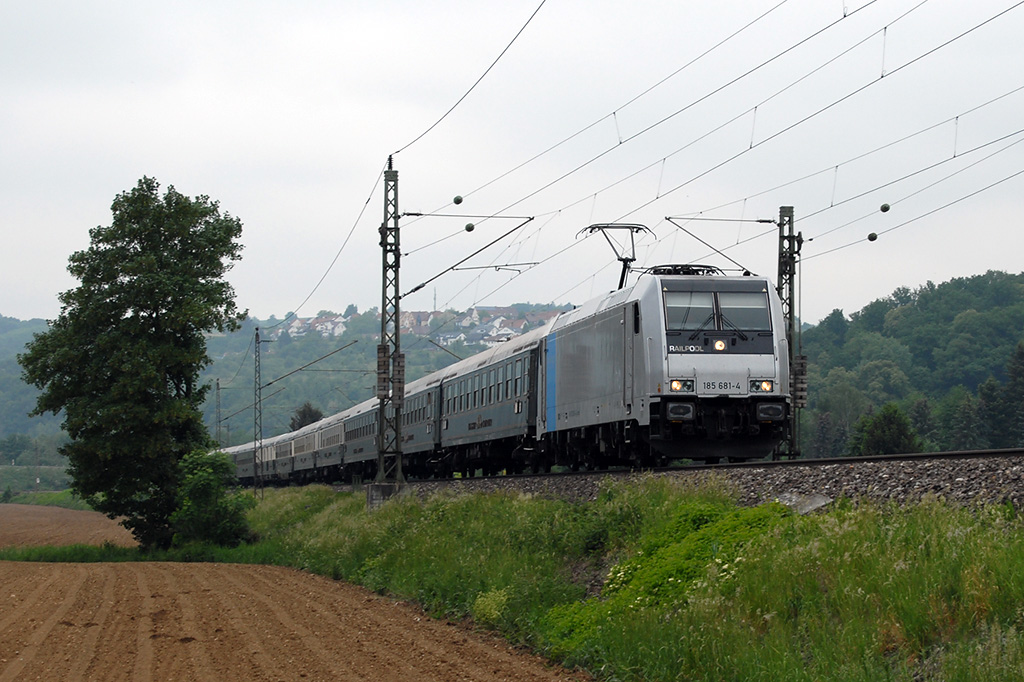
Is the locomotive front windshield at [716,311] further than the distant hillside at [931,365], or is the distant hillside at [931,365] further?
the distant hillside at [931,365]

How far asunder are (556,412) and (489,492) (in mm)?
3510

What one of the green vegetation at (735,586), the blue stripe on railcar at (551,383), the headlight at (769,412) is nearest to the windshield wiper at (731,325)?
the headlight at (769,412)

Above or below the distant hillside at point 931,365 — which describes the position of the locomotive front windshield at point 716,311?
below

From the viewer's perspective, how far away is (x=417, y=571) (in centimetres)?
1884

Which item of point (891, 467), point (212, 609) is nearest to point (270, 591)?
point (212, 609)

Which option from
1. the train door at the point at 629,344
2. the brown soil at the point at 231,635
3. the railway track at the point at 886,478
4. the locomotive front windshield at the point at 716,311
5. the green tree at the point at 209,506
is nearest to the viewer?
the railway track at the point at 886,478

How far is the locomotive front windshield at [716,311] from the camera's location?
1933 cm

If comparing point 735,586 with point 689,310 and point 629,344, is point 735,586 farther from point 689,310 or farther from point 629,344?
point 629,344

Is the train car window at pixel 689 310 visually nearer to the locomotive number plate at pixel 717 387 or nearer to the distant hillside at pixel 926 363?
the locomotive number plate at pixel 717 387

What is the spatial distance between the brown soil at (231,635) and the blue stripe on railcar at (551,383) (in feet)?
20.7

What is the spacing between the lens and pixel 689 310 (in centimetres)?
1942

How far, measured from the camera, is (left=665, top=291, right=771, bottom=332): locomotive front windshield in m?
19.3

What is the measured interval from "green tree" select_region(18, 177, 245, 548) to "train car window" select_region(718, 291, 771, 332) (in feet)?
69.9

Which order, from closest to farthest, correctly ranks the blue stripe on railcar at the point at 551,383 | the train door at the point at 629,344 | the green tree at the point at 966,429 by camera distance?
1. the train door at the point at 629,344
2. the blue stripe on railcar at the point at 551,383
3. the green tree at the point at 966,429
